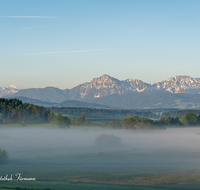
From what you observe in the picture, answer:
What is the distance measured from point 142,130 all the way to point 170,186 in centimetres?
13200

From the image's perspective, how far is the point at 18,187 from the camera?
135 ft

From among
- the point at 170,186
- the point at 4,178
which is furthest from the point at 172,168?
the point at 4,178

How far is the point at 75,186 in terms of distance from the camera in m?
43.6

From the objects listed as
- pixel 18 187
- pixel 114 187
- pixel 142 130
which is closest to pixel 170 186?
pixel 114 187

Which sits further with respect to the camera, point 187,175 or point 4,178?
point 187,175

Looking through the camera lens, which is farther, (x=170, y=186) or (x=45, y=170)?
(x=45, y=170)

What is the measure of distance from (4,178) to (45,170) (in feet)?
42.3

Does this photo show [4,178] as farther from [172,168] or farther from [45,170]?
[172,168]

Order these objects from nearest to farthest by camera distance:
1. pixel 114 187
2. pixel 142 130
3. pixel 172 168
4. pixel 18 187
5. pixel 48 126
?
1. pixel 18 187
2. pixel 114 187
3. pixel 172 168
4. pixel 142 130
5. pixel 48 126

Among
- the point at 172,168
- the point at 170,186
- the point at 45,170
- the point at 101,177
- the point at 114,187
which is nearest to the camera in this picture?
the point at 114,187

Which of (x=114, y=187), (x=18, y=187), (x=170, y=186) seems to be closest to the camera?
(x=18, y=187)

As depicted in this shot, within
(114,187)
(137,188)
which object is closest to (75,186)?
(114,187)

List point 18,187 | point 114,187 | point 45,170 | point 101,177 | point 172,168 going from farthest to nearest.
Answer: point 172,168, point 45,170, point 101,177, point 114,187, point 18,187

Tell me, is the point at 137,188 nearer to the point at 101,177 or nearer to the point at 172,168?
the point at 101,177
